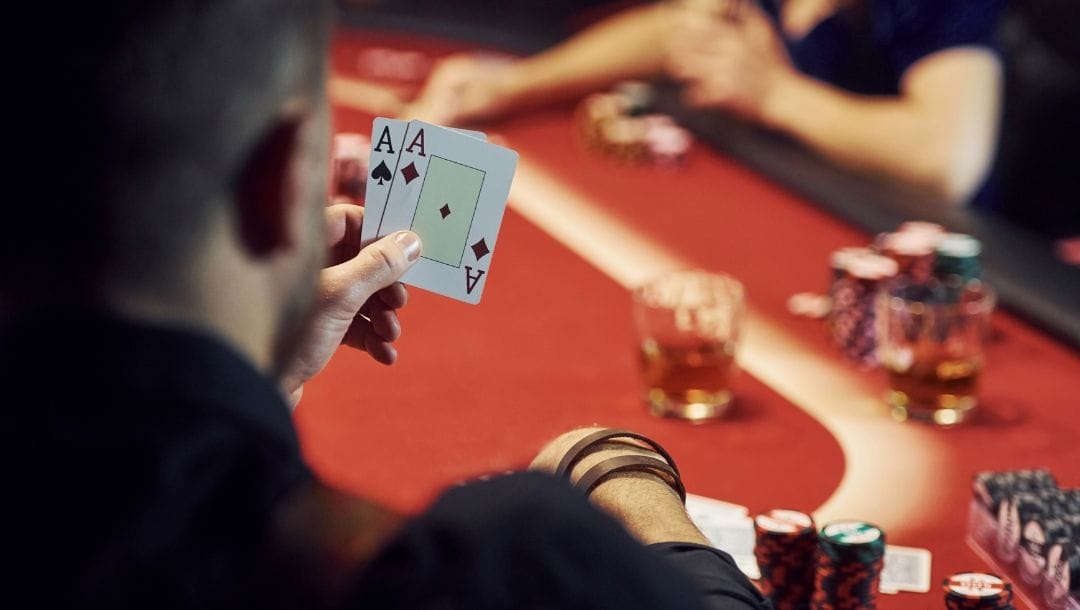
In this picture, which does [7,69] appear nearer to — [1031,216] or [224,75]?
[224,75]

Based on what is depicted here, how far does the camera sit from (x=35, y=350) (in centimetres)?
67

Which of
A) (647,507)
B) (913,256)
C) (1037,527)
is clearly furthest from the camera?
(913,256)

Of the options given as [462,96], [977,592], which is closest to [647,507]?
[977,592]

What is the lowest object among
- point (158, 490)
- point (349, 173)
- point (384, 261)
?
point (349, 173)

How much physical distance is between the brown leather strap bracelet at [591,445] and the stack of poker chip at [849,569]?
0.19 metres

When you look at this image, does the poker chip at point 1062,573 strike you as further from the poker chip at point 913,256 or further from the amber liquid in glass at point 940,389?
the poker chip at point 913,256

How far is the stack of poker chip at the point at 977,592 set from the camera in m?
1.34

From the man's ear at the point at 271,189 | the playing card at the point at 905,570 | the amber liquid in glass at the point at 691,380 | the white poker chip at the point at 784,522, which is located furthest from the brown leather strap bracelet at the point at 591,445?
the man's ear at the point at 271,189

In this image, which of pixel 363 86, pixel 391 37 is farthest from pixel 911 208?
pixel 391 37

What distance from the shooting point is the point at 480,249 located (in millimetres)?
1625

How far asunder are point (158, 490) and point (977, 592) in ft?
3.09

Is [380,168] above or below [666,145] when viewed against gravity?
above

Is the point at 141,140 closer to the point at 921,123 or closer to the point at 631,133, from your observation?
the point at 631,133

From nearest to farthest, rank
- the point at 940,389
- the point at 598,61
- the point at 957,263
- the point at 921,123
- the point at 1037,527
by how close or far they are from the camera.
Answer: the point at 1037,527 → the point at 940,389 → the point at 957,263 → the point at 921,123 → the point at 598,61
